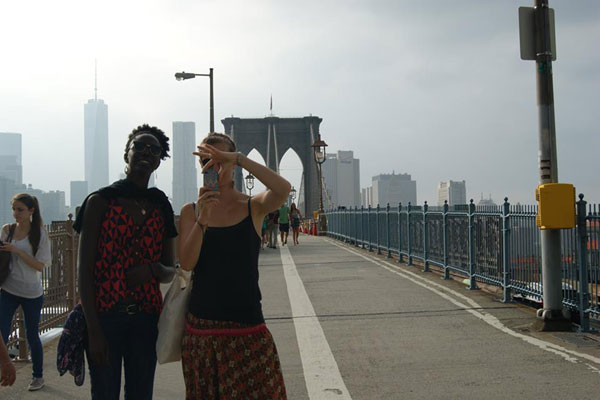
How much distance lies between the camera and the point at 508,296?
8.12 m

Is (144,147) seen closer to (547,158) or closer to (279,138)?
(547,158)

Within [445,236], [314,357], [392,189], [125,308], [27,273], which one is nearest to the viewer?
[125,308]

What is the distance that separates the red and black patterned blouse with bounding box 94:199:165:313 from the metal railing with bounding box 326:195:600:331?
4.90 metres

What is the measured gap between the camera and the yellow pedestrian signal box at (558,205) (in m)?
6.23

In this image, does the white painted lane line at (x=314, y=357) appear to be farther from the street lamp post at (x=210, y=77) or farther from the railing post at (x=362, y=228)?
the street lamp post at (x=210, y=77)

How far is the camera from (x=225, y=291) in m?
2.48

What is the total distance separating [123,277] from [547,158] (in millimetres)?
5266

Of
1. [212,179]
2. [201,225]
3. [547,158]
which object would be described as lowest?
[201,225]

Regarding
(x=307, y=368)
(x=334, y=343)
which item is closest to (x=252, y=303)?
(x=307, y=368)

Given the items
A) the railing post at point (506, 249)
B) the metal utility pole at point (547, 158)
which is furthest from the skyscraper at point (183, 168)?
the metal utility pole at point (547, 158)

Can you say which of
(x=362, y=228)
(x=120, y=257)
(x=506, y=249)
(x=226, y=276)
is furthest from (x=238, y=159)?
(x=362, y=228)

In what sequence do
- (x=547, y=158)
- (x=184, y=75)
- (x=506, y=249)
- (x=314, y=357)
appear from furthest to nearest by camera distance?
(x=184, y=75)
(x=506, y=249)
(x=547, y=158)
(x=314, y=357)

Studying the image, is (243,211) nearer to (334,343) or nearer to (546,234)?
Result: (334,343)

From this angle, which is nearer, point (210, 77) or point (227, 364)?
point (227, 364)
